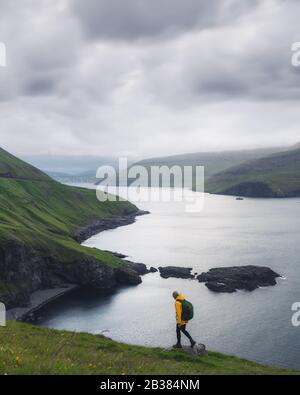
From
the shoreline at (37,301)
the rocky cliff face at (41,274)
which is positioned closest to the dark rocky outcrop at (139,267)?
the rocky cliff face at (41,274)

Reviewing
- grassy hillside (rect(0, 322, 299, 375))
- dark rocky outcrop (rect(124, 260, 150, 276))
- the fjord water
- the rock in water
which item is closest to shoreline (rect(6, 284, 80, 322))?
the fjord water

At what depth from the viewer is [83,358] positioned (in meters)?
27.2

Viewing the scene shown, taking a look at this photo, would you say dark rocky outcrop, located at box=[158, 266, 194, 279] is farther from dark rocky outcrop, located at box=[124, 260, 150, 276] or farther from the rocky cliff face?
the rocky cliff face

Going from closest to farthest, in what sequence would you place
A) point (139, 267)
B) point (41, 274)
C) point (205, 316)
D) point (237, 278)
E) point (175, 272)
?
point (205, 316)
point (41, 274)
point (237, 278)
point (175, 272)
point (139, 267)

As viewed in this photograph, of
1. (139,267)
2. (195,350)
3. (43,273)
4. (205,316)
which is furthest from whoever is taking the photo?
(139,267)

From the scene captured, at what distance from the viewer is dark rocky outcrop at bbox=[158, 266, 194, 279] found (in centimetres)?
15988

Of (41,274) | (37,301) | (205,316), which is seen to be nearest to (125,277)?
(41,274)

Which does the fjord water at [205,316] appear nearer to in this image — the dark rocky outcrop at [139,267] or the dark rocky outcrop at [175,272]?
the dark rocky outcrop at [139,267]

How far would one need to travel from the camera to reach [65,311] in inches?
4948

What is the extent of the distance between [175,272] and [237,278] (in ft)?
80.1

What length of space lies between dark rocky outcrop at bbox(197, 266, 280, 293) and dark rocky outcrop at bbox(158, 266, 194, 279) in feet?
22.0

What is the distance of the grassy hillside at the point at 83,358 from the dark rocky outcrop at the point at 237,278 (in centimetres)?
10136

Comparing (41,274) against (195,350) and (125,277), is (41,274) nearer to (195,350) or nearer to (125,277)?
(125,277)

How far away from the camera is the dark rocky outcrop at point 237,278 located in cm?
14250
